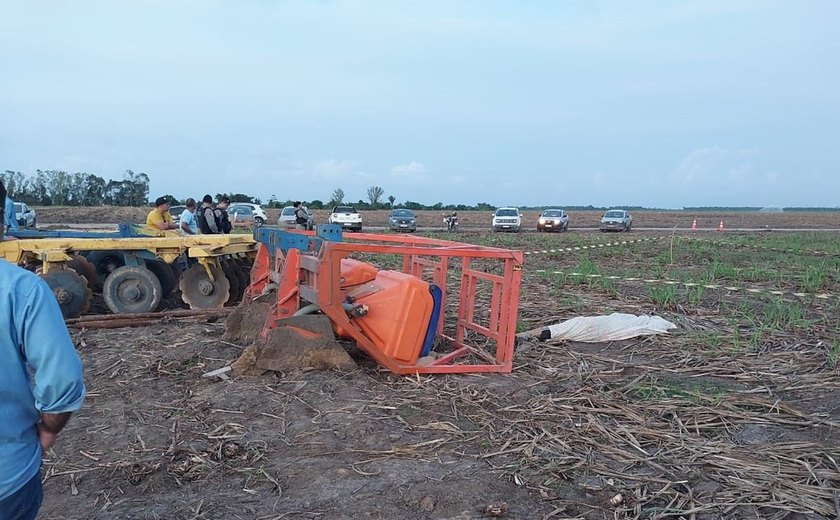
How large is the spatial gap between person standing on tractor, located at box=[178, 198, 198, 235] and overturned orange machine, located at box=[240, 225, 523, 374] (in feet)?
17.7

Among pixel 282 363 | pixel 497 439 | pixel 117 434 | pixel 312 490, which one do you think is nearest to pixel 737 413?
pixel 497 439

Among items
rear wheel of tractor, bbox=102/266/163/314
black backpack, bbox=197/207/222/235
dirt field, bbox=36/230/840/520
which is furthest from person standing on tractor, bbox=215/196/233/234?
dirt field, bbox=36/230/840/520

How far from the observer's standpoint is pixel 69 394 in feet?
7.00

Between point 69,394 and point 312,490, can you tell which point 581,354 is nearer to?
point 312,490

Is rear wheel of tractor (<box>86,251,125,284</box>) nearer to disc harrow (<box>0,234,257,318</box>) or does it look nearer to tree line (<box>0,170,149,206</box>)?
disc harrow (<box>0,234,257,318</box>)

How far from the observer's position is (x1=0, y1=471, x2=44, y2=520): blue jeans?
2.09m

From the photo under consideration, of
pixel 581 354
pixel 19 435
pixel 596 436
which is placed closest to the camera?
pixel 19 435

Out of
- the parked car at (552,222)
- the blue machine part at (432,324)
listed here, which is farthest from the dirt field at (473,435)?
the parked car at (552,222)

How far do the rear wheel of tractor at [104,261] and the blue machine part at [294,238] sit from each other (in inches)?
140

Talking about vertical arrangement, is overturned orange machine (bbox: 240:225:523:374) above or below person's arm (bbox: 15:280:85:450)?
below

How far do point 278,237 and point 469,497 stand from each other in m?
4.19

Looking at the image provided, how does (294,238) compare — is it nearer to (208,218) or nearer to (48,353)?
(48,353)

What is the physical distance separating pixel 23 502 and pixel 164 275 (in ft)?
25.9

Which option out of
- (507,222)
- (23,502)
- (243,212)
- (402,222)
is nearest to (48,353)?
(23,502)
